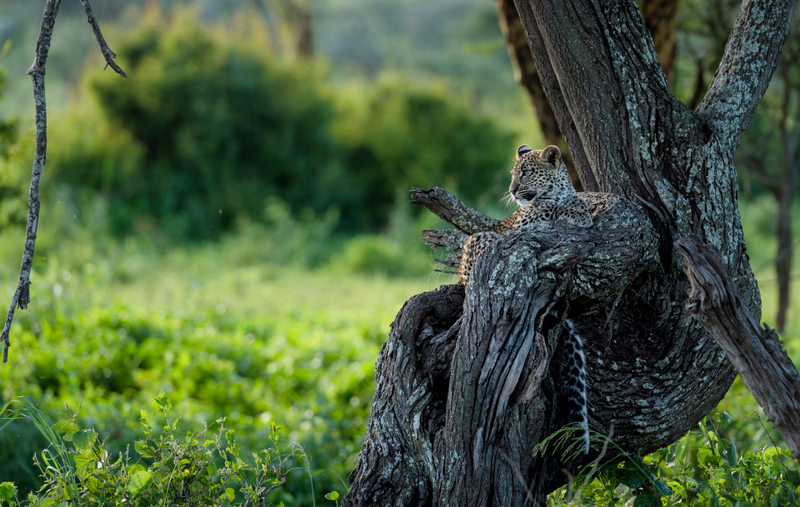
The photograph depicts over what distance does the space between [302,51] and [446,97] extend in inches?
158

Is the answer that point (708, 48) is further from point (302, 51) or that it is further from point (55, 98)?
point (55, 98)

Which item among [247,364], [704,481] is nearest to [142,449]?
[704,481]

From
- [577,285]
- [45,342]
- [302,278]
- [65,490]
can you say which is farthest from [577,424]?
[302,278]

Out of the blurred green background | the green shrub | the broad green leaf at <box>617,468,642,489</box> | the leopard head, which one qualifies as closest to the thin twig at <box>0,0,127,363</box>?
the blurred green background

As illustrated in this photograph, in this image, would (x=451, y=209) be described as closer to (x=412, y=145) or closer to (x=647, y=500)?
(x=647, y=500)

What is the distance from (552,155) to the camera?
3971mm

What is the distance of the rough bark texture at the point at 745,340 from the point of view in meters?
2.30

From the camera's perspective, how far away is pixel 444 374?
2850 millimetres

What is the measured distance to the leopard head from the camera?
3.87 m

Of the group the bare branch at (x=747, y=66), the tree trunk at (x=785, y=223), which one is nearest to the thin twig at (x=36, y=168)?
the bare branch at (x=747, y=66)

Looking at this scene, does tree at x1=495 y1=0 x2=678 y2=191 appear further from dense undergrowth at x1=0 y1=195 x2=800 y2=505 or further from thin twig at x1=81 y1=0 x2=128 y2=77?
thin twig at x1=81 y1=0 x2=128 y2=77

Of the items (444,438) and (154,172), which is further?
(154,172)

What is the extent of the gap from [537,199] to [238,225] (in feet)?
31.6

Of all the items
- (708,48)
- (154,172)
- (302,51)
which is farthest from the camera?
(302,51)
